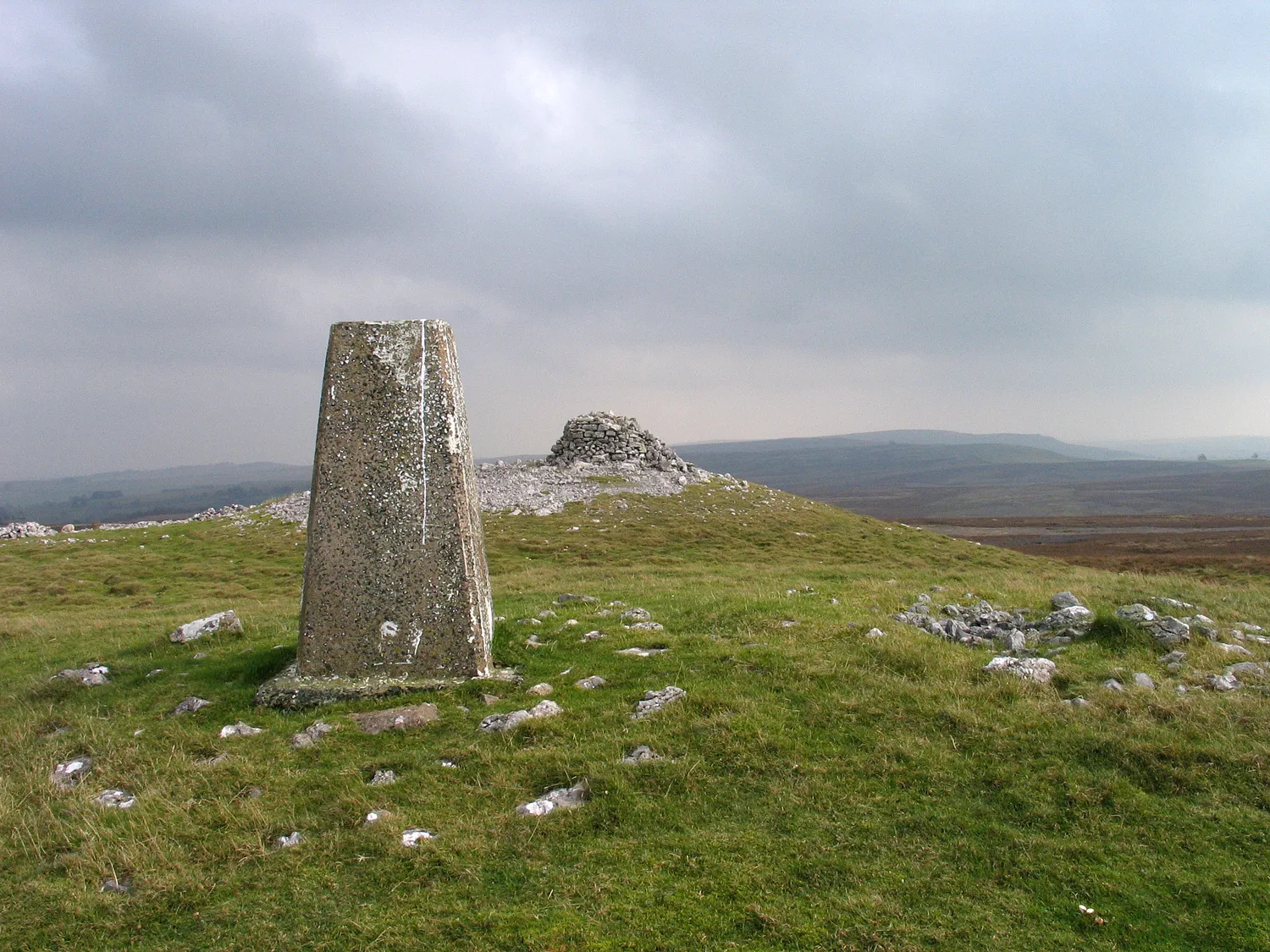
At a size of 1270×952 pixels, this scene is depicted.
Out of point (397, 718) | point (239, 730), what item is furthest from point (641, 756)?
point (239, 730)

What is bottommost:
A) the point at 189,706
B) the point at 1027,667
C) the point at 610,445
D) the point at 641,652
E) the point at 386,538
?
the point at 189,706

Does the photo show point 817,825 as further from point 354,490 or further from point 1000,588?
point 1000,588

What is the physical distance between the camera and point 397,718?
7895 mm

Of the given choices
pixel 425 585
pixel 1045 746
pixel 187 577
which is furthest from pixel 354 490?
pixel 187 577

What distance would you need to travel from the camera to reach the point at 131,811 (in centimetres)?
612

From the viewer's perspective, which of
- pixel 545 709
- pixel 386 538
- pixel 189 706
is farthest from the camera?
pixel 386 538

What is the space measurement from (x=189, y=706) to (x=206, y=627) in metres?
4.39

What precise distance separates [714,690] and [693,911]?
3.40m

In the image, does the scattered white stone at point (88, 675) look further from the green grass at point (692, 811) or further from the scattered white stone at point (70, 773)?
the scattered white stone at point (70, 773)

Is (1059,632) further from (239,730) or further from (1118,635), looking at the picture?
(239,730)

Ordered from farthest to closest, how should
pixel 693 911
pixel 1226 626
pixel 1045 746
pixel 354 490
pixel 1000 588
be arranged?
pixel 1000 588 → pixel 1226 626 → pixel 354 490 → pixel 1045 746 → pixel 693 911

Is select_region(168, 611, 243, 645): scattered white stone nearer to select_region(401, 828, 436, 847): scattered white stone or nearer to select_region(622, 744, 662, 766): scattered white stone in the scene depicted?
select_region(401, 828, 436, 847): scattered white stone

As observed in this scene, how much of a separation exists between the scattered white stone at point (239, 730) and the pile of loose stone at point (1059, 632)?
8.25 meters

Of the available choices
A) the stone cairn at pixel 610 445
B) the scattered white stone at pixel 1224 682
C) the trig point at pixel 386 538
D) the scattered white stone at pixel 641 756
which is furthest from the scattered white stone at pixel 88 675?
the stone cairn at pixel 610 445
